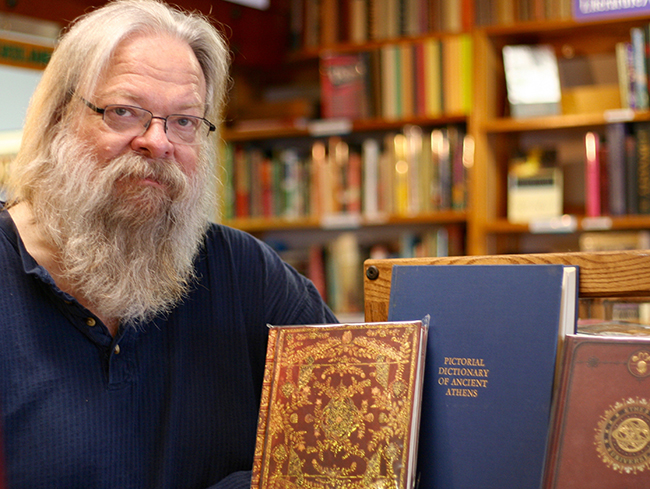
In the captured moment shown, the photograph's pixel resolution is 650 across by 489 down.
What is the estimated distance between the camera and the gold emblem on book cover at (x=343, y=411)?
78 cm

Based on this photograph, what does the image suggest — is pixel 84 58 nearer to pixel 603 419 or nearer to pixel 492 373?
pixel 492 373

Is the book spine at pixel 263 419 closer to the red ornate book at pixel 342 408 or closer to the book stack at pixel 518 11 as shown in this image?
the red ornate book at pixel 342 408

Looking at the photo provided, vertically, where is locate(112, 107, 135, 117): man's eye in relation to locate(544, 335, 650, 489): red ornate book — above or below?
above

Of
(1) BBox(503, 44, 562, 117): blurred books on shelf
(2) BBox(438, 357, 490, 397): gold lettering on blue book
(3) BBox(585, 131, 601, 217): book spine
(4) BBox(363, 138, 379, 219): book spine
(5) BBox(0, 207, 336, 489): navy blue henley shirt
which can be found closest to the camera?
(2) BBox(438, 357, 490, 397): gold lettering on blue book

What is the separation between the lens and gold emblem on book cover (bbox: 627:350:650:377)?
71 centimetres

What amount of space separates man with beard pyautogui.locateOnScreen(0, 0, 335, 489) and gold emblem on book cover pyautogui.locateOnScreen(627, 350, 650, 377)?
0.60 meters

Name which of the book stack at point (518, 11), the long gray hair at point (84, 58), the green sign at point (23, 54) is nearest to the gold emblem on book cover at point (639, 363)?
the long gray hair at point (84, 58)

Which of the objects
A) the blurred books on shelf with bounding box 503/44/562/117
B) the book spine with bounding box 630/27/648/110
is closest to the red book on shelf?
the blurred books on shelf with bounding box 503/44/562/117

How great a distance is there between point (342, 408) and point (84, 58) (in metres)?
0.79

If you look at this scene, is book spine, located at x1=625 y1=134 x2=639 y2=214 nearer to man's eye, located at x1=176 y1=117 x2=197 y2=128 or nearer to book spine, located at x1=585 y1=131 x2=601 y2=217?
book spine, located at x1=585 y1=131 x2=601 y2=217

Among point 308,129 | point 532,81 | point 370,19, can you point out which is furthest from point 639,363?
point 370,19

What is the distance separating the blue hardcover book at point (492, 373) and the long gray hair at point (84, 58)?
74cm

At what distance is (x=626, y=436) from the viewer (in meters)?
0.70

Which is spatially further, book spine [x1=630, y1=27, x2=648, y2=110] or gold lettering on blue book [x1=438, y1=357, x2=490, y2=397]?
book spine [x1=630, y1=27, x2=648, y2=110]
